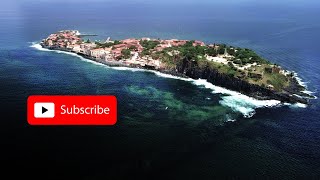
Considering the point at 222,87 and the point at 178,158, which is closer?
the point at 178,158

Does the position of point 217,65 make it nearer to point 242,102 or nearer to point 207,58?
point 207,58

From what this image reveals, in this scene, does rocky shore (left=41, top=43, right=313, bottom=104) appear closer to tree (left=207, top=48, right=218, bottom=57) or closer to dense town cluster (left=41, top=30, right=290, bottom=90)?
dense town cluster (left=41, top=30, right=290, bottom=90)

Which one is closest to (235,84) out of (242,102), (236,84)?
(236,84)

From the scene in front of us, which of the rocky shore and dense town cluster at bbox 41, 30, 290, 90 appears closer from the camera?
the rocky shore

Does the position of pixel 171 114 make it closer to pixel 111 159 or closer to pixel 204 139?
pixel 204 139

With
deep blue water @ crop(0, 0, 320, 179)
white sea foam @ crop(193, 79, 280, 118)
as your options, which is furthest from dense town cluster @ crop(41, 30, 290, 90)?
deep blue water @ crop(0, 0, 320, 179)

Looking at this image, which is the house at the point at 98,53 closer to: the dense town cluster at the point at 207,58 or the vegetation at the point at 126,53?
the dense town cluster at the point at 207,58

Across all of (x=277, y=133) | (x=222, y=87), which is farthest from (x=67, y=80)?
(x=277, y=133)
